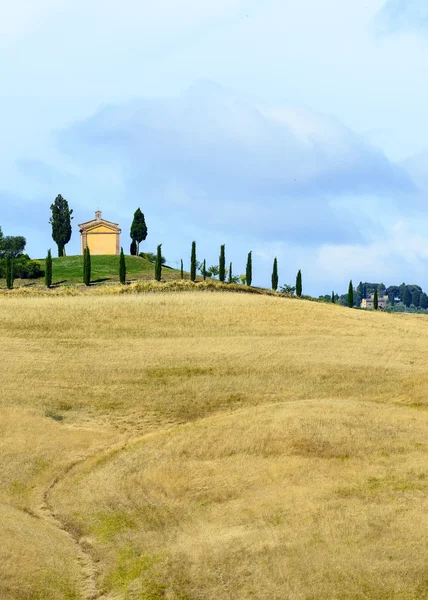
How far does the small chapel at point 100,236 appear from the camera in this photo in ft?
442

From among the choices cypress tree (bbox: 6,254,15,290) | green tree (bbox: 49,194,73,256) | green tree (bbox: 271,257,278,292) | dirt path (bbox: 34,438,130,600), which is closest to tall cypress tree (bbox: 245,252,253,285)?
green tree (bbox: 271,257,278,292)

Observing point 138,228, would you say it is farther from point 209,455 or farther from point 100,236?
point 209,455

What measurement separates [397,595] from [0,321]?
46.6 meters

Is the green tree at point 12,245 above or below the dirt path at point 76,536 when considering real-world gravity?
above

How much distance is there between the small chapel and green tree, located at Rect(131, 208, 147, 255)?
474cm

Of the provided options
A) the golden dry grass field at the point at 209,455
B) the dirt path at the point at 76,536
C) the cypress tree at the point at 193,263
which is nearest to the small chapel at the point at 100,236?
the cypress tree at the point at 193,263

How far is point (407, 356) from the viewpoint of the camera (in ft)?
187

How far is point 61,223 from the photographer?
144 m

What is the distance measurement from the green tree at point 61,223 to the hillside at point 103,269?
30.1 ft

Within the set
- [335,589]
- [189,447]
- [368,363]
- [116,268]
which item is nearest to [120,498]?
[189,447]

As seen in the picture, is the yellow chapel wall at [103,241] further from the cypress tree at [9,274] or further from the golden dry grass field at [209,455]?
the golden dry grass field at [209,455]

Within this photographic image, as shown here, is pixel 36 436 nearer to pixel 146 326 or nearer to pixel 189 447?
pixel 189 447

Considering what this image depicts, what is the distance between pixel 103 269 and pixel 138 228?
68.9 ft

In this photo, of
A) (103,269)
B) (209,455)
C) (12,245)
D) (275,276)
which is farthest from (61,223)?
(209,455)
